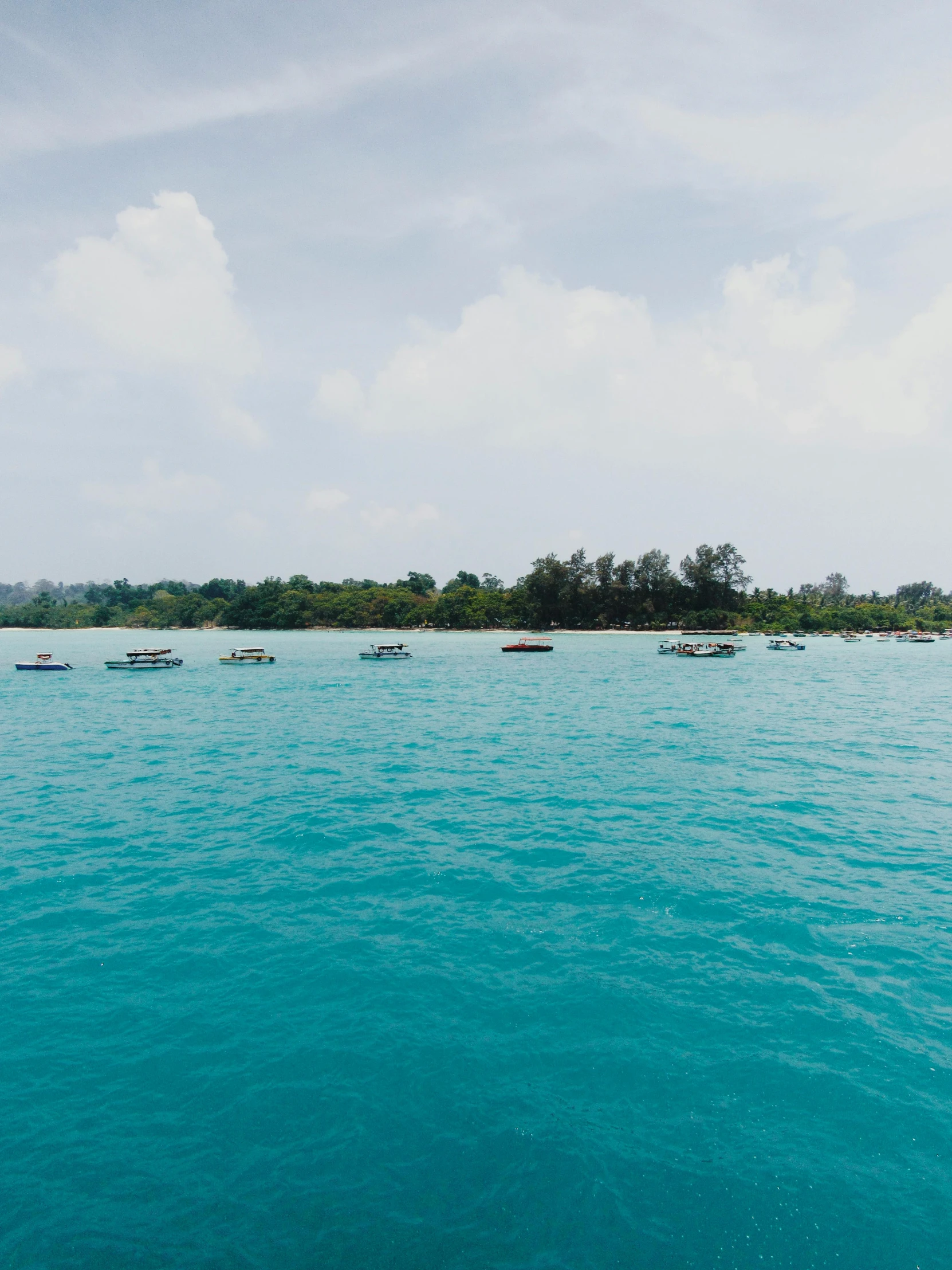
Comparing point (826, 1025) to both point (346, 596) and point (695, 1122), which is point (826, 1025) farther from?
point (346, 596)

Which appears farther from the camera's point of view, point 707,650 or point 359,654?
point 359,654

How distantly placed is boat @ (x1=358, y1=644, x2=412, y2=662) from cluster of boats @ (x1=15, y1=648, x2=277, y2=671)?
13.6 m

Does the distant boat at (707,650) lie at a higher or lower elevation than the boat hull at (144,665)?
higher

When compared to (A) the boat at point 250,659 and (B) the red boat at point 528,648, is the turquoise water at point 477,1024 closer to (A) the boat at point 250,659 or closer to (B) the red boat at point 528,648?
(A) the boat at point 250,659

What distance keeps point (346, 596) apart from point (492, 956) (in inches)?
7422

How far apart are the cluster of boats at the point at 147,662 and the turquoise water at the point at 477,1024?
56540 mm

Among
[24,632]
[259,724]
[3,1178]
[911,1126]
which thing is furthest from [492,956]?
[24,632]

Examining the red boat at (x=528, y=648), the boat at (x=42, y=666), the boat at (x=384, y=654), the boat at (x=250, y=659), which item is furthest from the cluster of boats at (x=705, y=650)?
the boat at (x=42, y=666)

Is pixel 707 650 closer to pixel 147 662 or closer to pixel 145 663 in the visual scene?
pixel 147 662

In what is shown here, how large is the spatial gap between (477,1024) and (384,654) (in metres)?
86.5

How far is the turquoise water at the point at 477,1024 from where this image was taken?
24.8 feet

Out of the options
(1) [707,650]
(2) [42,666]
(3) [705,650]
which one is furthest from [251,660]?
(1) [707,650]

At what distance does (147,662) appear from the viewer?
81.4 m

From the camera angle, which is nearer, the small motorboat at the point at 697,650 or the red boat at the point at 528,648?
the small motorboat at the point at 697,650
